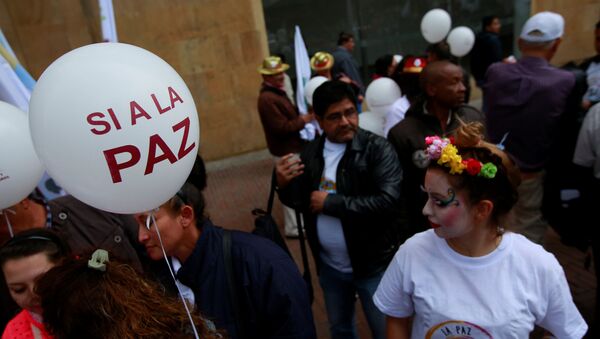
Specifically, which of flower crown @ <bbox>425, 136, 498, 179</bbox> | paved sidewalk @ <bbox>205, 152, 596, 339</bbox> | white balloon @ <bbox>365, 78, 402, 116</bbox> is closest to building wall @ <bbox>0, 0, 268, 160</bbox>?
paved sidewalk @ <bbox>205, 152, 596, 339</bbox>

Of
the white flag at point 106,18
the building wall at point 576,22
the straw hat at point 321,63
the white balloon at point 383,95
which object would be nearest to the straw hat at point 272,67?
the straw hat at point 321,63

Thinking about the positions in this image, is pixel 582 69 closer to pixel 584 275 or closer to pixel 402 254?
pixel 584 275

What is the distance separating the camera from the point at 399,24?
964 centimetres

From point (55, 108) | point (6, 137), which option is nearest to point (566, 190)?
point (55, 108)

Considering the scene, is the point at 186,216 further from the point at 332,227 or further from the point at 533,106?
the point at 533,106

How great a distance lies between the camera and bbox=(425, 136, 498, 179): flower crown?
1440 millimetres

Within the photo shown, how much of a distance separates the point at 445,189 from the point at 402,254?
32 cm

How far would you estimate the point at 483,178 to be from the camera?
148cm

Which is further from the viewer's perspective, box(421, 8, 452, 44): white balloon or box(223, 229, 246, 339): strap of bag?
box(421, 8, 452, 44): white balloon

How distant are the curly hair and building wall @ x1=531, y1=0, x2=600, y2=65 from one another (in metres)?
10.5

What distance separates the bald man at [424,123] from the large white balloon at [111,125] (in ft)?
5.58

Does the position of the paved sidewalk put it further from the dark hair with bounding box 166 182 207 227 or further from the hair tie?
the hair tie

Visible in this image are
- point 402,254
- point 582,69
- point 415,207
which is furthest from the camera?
point 582,69

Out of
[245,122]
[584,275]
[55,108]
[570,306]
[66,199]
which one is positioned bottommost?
[584,275]
